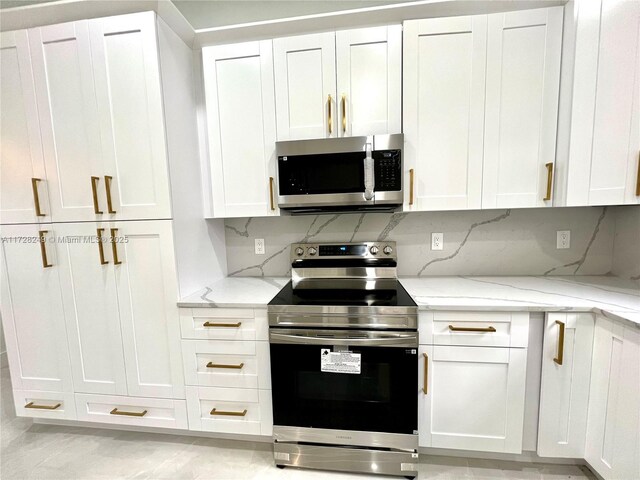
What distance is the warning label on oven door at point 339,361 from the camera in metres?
1.37

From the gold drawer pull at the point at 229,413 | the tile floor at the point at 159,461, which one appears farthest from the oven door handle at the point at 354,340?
the tile floor at the point at 159,461

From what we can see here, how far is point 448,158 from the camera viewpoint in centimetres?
158

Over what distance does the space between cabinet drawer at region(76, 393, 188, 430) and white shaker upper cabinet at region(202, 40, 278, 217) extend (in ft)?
3.98

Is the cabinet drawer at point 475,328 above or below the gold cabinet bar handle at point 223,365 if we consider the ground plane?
above

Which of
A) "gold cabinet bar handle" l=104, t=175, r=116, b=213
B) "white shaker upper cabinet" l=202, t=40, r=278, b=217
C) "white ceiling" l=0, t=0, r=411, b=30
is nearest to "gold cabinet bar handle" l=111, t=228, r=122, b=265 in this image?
"gold cabinet bar handle" l=104, t=175, r=116, b=213

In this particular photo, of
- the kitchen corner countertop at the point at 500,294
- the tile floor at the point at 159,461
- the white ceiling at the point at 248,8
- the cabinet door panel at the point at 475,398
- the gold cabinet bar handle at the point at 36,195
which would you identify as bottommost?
the tile floor at the point at 159,461

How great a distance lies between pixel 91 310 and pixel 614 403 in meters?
2.73

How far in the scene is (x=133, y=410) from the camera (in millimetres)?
1666

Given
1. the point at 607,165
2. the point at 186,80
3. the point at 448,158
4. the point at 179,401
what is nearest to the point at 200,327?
the point at 179,401

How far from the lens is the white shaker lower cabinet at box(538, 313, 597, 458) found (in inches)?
51.5

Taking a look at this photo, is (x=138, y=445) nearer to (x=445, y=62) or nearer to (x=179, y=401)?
(x=179, y=401)

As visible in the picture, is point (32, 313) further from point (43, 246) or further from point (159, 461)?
point (159, 461)

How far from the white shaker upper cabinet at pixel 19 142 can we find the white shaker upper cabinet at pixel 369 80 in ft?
5.71

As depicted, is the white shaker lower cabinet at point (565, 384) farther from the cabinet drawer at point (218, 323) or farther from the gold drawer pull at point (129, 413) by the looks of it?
the gold drawer pull at point (129, 413)
